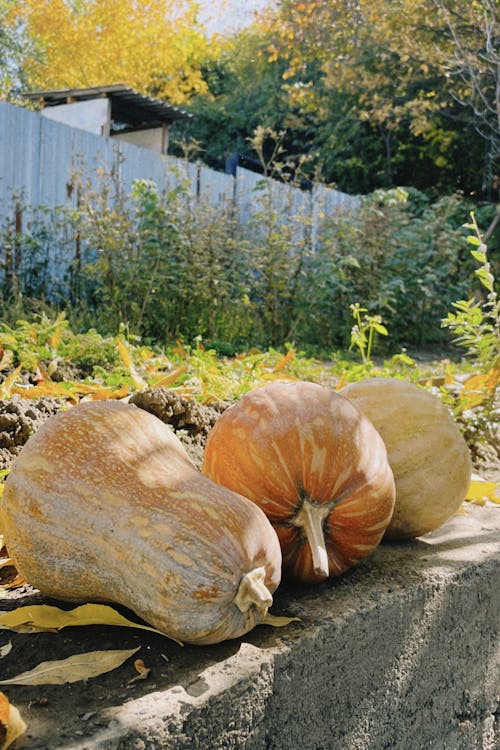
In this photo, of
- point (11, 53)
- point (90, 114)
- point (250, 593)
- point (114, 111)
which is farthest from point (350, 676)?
point (11, 53)

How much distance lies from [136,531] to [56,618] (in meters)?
0.24

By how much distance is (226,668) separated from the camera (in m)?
1.25

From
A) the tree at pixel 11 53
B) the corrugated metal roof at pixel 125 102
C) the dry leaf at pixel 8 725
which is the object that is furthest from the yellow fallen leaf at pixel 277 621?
the tree at pixel 11 53

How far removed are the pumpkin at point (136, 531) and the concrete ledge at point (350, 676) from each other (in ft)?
0.32

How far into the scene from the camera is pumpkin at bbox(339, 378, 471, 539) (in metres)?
2.05

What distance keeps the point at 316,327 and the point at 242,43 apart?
23.7 metres

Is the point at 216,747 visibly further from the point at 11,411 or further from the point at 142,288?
the point at 142,288

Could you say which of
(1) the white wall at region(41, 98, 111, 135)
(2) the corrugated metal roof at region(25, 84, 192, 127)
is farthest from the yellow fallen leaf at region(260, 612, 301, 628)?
(1) the white wall at region(41, 98, 111, 135)

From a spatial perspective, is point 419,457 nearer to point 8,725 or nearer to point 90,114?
point 8,725

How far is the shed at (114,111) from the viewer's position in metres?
17.2

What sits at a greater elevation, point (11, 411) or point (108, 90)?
point (108, 90)

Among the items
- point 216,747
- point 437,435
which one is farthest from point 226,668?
point 437,435

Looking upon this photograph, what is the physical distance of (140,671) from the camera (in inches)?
48.7

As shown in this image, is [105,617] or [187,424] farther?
[187,424]
